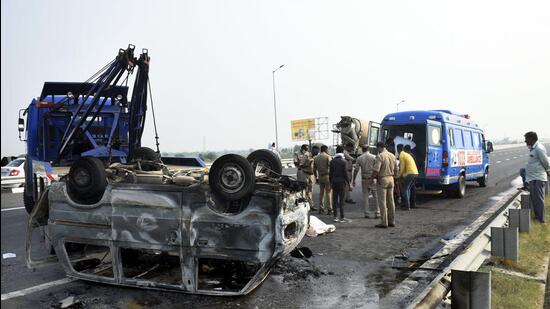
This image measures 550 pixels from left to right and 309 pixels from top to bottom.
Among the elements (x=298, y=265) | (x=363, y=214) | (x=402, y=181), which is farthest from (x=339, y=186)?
(x=298, y=265)

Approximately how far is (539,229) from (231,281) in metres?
6.02

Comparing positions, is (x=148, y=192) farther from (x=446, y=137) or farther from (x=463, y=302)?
(x=446, y=137)

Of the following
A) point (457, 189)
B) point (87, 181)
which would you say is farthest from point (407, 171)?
point (87, 181)

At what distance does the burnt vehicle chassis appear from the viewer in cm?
453

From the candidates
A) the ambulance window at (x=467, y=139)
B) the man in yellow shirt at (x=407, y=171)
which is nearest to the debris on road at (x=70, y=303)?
the man in yellow shirt at (x=407, y=171)

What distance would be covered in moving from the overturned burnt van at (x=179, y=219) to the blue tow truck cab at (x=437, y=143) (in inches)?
319

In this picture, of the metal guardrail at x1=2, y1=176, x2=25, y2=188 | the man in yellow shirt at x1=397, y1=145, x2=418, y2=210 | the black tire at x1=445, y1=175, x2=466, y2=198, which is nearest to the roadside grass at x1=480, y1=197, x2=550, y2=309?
the man in yellow shirt at x1=397, y1=145, x2=418, y2=210

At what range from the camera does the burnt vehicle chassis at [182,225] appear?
178 inches

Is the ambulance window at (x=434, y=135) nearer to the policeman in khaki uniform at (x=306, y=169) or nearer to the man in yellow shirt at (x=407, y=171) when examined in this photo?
the man in yellow shirt at (x=407, y=171)

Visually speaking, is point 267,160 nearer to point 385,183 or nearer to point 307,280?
point 307,280

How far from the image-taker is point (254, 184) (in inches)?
181

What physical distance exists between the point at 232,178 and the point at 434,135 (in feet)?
30.6

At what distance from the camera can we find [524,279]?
534cm

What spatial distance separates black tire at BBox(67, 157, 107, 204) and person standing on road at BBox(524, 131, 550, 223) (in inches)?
300
